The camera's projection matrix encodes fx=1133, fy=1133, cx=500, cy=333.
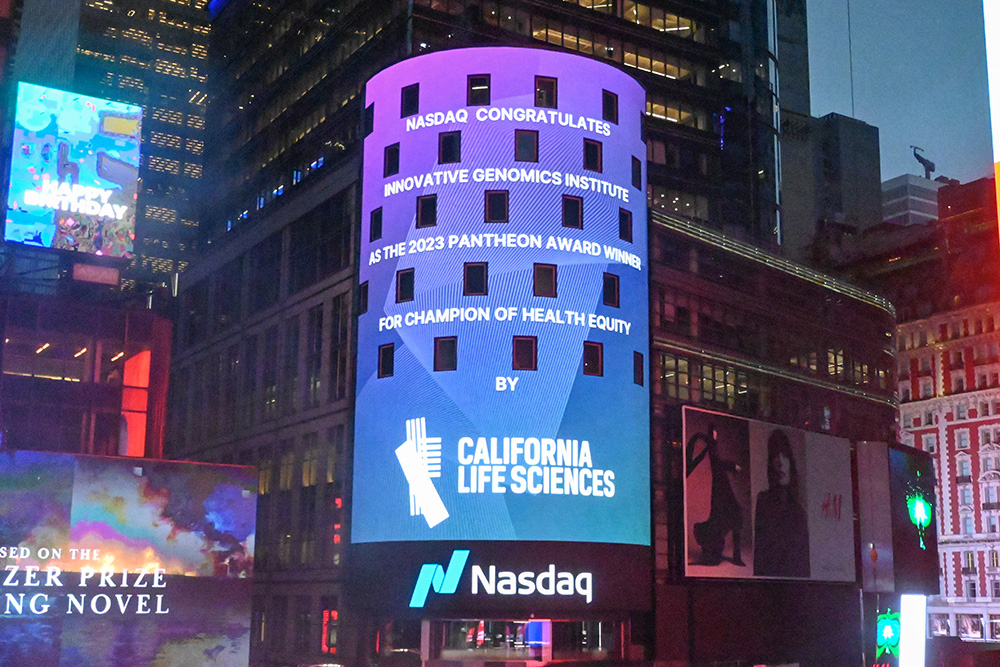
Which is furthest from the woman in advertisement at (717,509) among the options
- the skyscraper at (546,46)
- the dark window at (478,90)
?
the dark window at (478,90)

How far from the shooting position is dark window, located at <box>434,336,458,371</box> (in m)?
52.1

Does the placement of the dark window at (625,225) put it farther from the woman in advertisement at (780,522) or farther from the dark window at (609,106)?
the woman in advertisement at (780,522)

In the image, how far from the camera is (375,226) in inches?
2232

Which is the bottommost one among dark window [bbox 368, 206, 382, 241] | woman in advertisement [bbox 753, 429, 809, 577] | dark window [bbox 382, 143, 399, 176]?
woman in advertisement [bbox 753, 429, 809, 577]

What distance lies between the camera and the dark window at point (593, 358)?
5297cm

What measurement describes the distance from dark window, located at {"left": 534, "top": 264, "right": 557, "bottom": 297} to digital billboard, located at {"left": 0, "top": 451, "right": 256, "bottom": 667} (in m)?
15.7

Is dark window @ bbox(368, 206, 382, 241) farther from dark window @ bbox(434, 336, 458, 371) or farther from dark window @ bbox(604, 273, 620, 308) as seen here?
dark window @ bbox(604, 273, 620, 308)

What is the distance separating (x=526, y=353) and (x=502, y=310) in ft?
7.42

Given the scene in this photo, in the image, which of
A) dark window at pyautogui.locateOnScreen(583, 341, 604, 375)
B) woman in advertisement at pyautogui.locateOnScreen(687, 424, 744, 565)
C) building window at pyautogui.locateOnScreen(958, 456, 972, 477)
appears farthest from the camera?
building window at pyautogui.locateOnScreen(958, 456, 972, 477)

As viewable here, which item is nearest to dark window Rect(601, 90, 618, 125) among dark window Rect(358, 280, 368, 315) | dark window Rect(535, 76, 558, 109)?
dark window Rect(535, 76, 558, 109)

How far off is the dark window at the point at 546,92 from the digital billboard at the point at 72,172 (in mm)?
19076

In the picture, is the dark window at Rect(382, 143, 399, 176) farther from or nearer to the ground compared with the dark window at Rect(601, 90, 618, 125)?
nearer to the ground

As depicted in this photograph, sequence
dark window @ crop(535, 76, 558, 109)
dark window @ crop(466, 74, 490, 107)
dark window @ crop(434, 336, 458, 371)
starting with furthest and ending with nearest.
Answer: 1. dark window @ crop(535, 76, 558, 109)
2. dark window @ crop(466, 74, 490, 107)
3. dark window @ crop(434, 336, 458, 371)

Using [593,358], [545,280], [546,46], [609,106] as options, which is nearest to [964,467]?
[546,46]
